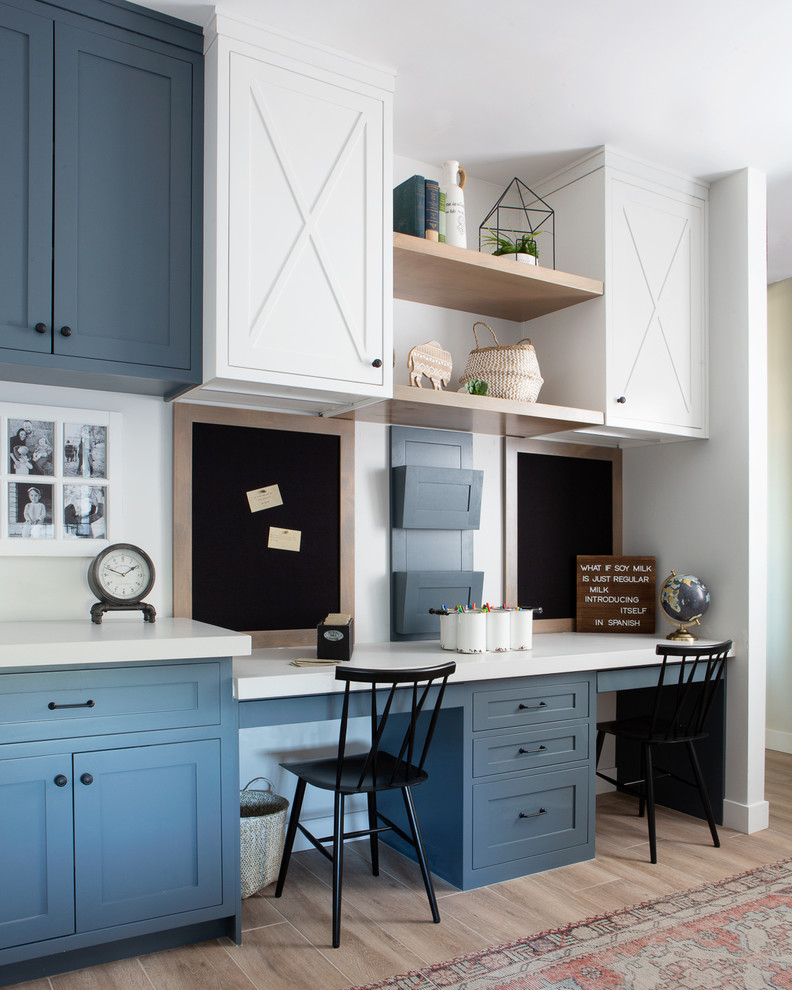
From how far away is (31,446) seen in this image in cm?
252

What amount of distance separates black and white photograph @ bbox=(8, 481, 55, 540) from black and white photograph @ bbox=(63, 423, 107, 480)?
0.10 m

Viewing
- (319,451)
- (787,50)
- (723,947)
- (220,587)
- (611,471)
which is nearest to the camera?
(723,947)

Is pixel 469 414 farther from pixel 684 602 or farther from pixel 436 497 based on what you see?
pixel 684 602

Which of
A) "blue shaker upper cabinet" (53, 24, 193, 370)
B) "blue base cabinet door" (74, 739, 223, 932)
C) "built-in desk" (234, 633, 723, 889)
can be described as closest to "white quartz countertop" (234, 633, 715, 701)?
"built-in desk" (234, 633, 723, 889)

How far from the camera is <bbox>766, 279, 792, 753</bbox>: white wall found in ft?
15.2

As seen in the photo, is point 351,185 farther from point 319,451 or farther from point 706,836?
point 706,836

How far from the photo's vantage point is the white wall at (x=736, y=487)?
3352 mm

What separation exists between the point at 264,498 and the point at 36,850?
4.45 ft

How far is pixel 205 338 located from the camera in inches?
96.3

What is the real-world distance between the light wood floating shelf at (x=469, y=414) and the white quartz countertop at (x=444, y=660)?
2.89ft

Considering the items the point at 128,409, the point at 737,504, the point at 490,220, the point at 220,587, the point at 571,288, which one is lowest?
the point at 220,587

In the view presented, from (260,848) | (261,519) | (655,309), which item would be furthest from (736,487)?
(260,848)

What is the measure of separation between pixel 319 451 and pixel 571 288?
1209 millimetres

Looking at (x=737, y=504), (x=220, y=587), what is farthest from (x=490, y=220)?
(x=220, y=587)
